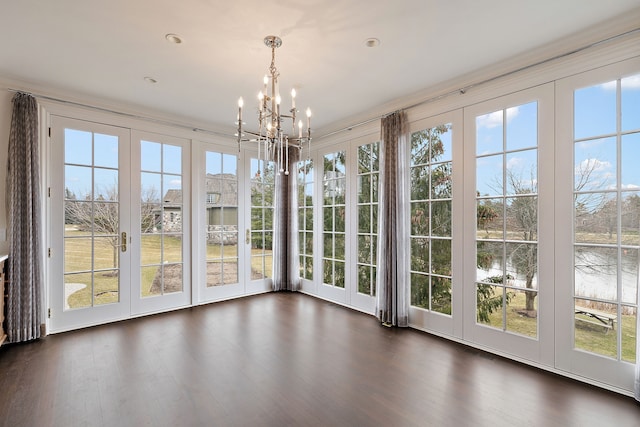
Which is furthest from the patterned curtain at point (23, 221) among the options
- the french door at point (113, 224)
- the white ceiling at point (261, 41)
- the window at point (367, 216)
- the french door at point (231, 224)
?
the window at point (367, 216)

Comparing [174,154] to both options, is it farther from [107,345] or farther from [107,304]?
[107,345]

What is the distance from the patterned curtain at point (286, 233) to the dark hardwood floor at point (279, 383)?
190 centimetres

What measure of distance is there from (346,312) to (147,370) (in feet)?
8.42

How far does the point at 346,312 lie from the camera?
445 centimetres

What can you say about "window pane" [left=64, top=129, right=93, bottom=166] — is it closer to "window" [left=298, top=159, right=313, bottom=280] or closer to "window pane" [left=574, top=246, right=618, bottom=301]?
"window" [left=298, top=159, right=313, bottom=280]

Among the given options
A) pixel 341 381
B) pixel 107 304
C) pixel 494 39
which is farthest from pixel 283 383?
pixel 494 39

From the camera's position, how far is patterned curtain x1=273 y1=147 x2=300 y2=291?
5.62m

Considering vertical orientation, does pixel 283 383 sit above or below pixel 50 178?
below

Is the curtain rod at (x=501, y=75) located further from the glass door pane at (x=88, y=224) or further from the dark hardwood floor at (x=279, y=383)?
the glass door pane at (x=88, y=224)

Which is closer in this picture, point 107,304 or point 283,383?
point 283,383

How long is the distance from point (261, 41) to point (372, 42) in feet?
3.08

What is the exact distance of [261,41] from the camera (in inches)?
102

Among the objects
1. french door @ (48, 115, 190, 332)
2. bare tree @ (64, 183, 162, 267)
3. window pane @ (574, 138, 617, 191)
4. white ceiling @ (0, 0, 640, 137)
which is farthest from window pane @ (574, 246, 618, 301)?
bare tree @ (64, 183, 162, 267)

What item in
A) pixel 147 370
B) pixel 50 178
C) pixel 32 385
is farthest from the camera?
pixel 50 178
